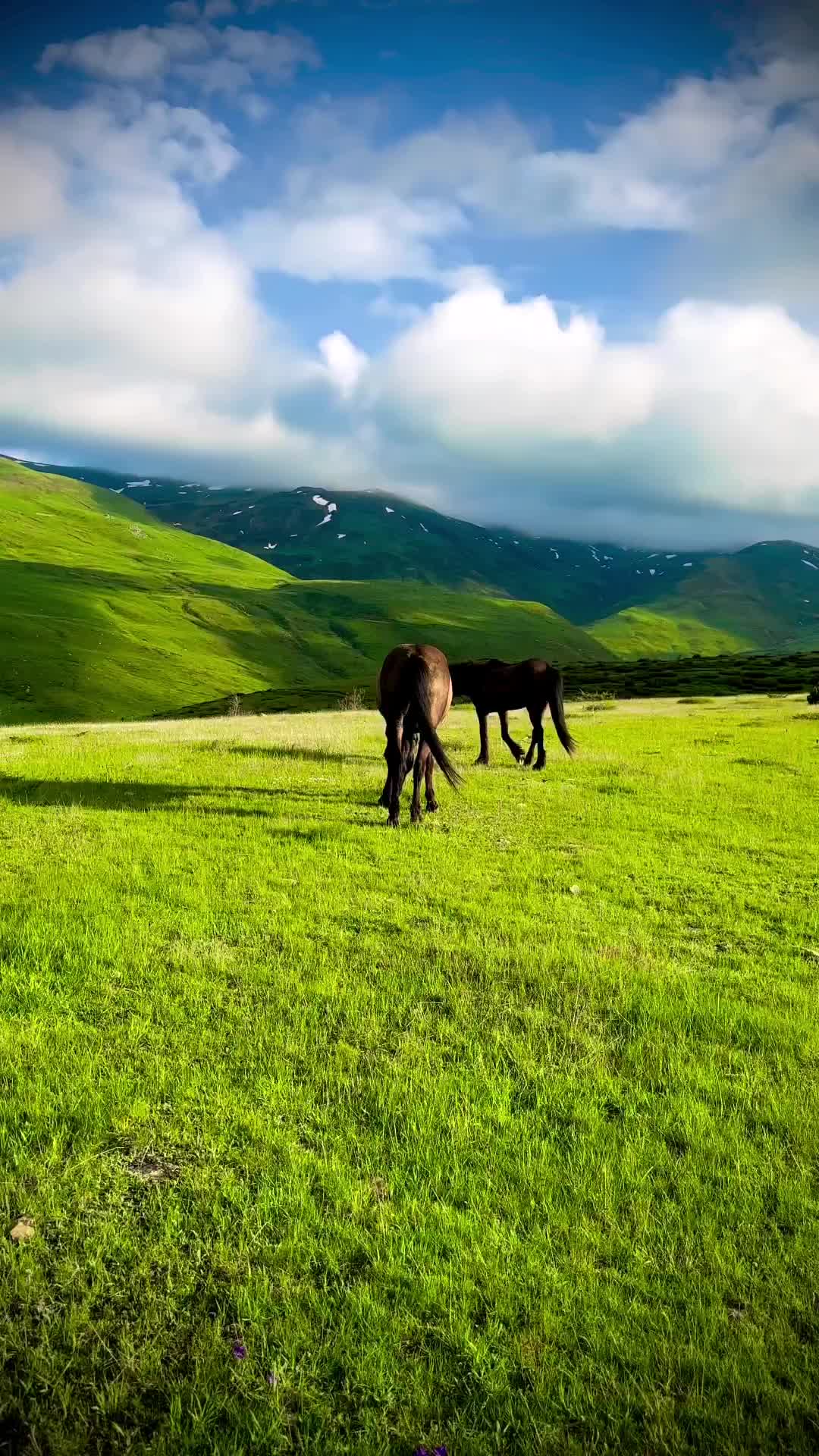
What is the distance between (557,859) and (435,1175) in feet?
25.2

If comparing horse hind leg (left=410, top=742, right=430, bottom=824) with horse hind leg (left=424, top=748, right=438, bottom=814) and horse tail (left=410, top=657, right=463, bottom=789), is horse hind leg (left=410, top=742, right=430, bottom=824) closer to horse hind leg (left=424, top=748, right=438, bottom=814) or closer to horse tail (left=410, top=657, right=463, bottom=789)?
horse hind leg (left=424, top=748, right=438, bottom=814)

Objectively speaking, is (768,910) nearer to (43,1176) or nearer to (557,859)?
(557,859)

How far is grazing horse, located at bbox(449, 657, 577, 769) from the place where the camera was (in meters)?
21.1

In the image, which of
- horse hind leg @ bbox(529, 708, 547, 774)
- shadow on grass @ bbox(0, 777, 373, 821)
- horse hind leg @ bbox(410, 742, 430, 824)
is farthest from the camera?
horse hind leg @ bbox(529, 708, 547, 774)

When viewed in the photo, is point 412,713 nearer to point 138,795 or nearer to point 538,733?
point 138,795

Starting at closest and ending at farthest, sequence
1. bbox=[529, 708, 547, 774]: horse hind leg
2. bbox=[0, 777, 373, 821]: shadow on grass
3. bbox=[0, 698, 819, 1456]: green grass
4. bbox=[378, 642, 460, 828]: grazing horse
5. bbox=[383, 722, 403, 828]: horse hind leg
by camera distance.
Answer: bbox=[0, 698, 819, 1456]: green grass
bbox=[378, 642, 460, 828]: grazing horse
bbox=[0, 777, 373, 821]: shadow on grass
bbox=[383, 722, 403, 828]: horse hind leg
bbox=[529, 708, 547, 774]: horse hind leg

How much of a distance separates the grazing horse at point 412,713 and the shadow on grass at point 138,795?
62.0 inches

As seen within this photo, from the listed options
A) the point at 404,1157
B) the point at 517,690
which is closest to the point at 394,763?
the point at 517,690

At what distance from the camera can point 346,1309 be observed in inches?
149

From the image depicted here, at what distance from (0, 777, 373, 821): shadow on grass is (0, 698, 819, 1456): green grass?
11.3ft

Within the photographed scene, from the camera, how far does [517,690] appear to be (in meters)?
21.4

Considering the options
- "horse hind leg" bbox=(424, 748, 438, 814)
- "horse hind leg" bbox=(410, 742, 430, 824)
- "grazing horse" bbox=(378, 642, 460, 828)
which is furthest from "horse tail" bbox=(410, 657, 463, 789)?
"horse hind leg" bbox=(424, 748, 438, 814)

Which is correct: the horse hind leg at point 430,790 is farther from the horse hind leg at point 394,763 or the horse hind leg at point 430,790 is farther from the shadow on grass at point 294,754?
the shadow on grass at point 294,754

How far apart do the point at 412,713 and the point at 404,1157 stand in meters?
10.8
